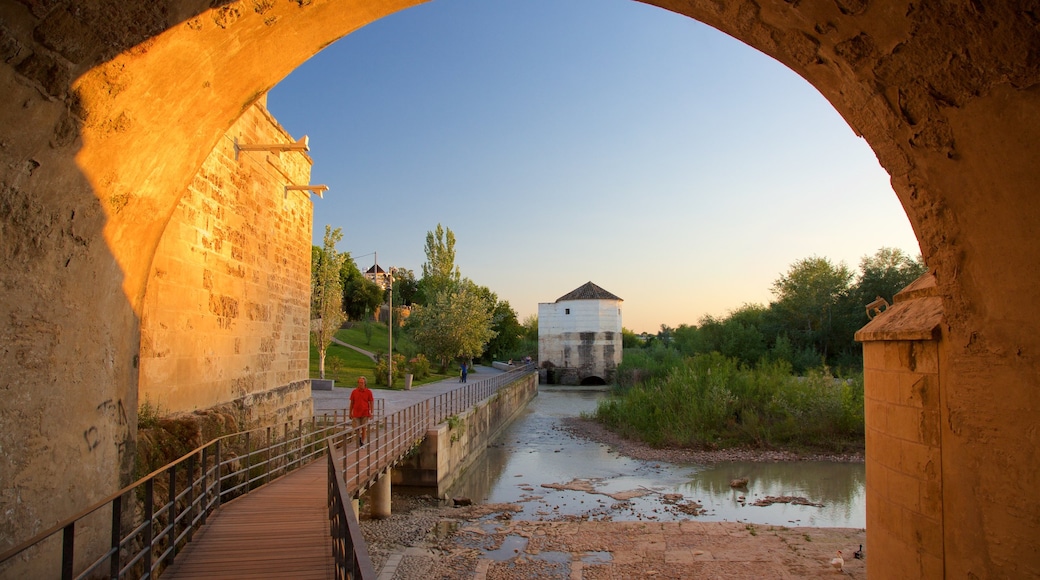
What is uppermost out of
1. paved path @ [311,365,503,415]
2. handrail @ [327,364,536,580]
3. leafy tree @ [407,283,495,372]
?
leafy tree @ [407,283,495,372]

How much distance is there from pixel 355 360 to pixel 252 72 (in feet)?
113

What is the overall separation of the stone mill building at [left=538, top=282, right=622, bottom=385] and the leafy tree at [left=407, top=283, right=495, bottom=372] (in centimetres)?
1333

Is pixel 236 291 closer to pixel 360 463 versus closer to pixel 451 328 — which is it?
pixel 360 463

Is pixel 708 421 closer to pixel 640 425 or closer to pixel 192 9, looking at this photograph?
pixel 640 425

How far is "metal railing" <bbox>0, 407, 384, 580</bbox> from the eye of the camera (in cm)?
335

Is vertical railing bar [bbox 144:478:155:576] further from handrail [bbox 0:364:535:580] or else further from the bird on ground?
the bird on ground

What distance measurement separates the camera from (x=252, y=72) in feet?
14.0

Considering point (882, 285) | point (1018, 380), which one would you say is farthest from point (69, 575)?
point (882, 285)

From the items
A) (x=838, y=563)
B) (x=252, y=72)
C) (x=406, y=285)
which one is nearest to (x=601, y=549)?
(x=838, y=563)

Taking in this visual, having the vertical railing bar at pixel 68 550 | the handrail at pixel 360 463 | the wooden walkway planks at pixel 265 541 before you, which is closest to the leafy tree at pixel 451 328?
the handrail at pixel 360 463

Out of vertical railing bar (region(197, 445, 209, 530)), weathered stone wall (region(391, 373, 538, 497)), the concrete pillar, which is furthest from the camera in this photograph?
weathered stone wall (region(391, 373, 538, 497))

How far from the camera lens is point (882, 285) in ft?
109

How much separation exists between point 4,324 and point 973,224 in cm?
478

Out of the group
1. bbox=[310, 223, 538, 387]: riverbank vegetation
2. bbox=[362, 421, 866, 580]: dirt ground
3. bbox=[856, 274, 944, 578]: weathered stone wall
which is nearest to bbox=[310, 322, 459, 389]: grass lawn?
bbox=[310, 223, 538, 387]: riverbank vegetation
